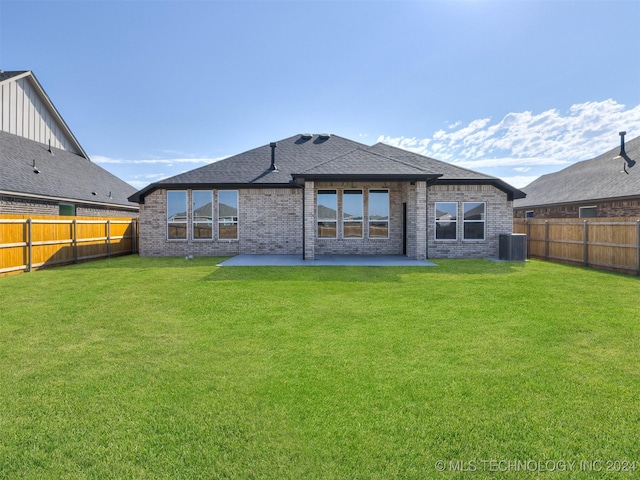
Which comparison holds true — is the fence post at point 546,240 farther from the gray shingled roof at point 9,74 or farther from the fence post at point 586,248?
the gray shingled roof at point 9,74

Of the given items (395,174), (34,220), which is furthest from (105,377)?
(34,220)

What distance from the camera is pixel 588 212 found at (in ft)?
63.5

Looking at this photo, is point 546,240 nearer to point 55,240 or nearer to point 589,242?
point 589,242

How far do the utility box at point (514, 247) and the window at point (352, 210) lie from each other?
614 cm

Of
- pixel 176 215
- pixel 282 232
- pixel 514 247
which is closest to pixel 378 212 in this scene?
pixel 282 232

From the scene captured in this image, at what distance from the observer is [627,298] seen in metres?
7.28

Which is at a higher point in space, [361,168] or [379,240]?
[361,168]

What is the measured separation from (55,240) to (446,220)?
639 inches

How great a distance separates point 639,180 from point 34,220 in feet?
88.0

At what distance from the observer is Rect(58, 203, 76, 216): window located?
1769 cm

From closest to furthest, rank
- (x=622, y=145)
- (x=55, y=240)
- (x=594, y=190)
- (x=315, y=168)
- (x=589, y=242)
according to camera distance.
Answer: (x=589, y=242), (x=315, y=168), (x=55, y=240), (x=594, y=190), (x=622, y=145)

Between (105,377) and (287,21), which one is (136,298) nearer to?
(105,377)

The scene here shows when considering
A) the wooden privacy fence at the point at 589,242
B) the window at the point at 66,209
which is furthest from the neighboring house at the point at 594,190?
the window at the point at 66,209

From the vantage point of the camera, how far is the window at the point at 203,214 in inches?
627
